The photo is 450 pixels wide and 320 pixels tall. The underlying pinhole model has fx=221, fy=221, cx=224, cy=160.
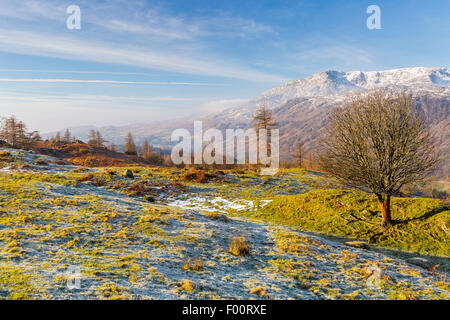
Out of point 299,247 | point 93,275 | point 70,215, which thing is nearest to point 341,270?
point 299,247

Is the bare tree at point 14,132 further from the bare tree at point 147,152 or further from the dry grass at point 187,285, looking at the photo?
the dry grass at point 187,285

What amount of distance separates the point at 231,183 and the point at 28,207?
24.9 meters

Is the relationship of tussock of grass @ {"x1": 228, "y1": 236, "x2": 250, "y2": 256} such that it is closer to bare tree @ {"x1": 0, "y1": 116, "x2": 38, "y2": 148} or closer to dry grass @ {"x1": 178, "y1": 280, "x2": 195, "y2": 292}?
dry grass @ {"x1": 178, "y1": 280, "x2": 195, "y2": 292}

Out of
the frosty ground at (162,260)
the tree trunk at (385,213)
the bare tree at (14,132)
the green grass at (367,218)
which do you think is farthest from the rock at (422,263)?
the bare tree at (14,132)

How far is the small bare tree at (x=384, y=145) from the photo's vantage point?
14.9 meters

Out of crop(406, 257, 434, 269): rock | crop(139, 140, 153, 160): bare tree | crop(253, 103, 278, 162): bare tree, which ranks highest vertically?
crop(253, 103, 278, 162): bare tree

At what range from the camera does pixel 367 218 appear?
18703mm

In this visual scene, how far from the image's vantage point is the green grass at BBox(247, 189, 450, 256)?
15586 millimetres

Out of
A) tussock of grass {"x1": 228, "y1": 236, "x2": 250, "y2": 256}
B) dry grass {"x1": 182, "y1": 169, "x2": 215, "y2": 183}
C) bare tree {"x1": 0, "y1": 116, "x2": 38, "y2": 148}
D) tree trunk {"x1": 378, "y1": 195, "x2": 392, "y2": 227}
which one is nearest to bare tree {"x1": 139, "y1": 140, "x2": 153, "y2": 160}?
bare tree {"x1": 0, "y1": 116, "x2": 38, "y2": 148}

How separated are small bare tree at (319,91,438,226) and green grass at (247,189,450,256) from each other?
1.40 m

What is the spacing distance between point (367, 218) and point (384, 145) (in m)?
6.88

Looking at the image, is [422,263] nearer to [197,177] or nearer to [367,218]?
[367,218]

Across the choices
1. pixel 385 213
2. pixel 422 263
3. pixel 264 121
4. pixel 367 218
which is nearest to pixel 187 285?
pixel 422 263
